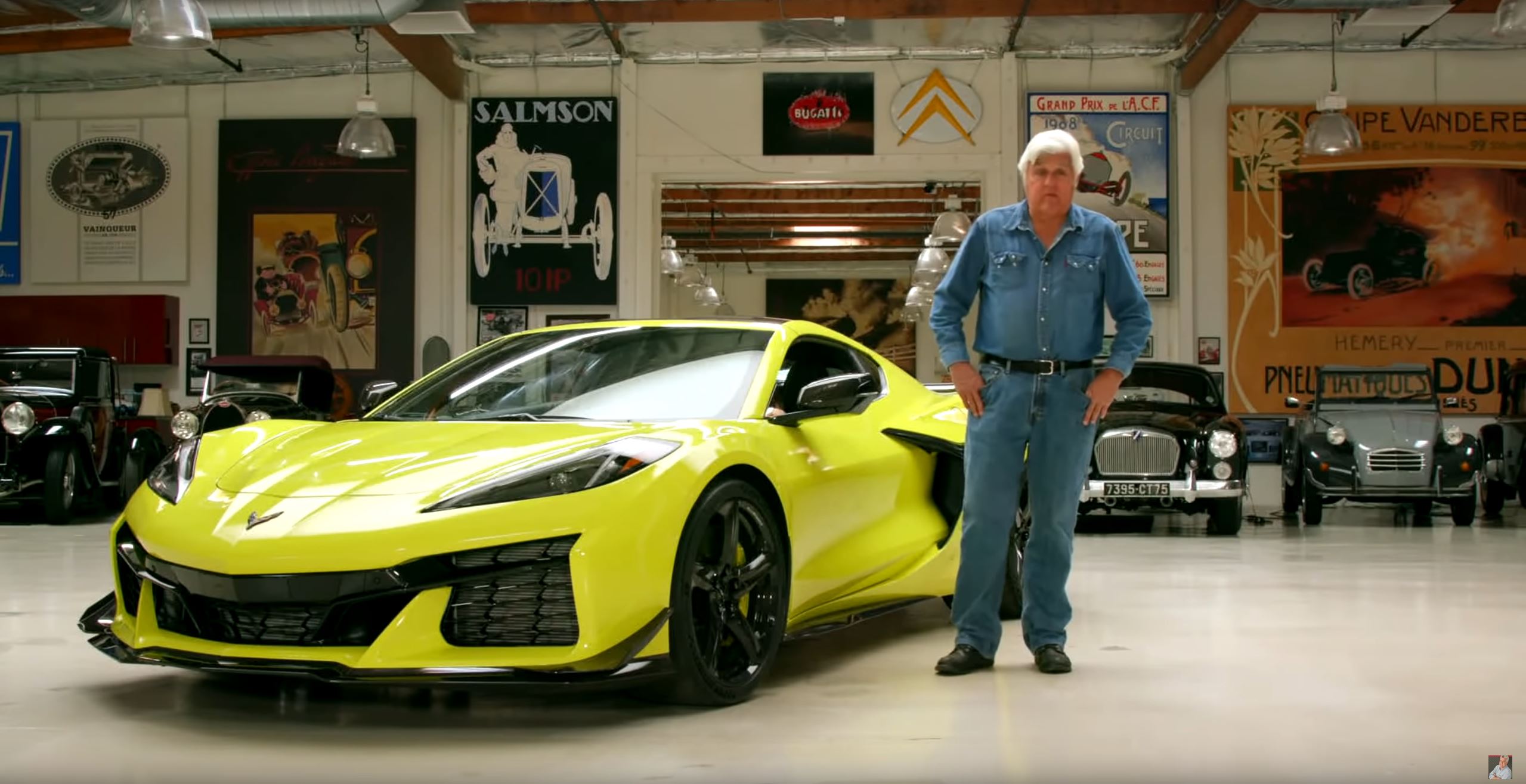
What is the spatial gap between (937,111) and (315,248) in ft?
21.5

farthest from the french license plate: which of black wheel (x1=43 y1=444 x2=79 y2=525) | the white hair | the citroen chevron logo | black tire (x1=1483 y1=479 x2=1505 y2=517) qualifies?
black wheel (x1=43 y1=444 x2=79 y2=525)

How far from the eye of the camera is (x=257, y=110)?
15.4 metres

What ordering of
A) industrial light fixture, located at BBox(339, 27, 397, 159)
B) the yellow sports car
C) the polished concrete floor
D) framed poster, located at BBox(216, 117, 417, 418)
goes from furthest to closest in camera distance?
framed poster, located at BBox(216, 117, 417, 418), industrial light fixture, located at BBox(339, 27, 397, 159), the yellow sports car, the polished concrete floor

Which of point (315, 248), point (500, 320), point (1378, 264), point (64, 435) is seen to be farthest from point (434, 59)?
point (1378, 264)

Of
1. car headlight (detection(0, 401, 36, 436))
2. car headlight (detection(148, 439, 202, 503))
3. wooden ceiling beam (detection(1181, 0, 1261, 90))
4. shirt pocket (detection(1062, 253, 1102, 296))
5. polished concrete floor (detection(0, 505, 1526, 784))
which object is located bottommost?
polished concrete floor (detection(0, 505, 1526, 784))

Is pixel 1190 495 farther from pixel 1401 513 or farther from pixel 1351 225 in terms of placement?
pixel 1351 225

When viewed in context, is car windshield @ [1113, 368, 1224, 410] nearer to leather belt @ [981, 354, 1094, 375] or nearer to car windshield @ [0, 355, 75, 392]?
leather belt @ [981, 354, 1094, 375]

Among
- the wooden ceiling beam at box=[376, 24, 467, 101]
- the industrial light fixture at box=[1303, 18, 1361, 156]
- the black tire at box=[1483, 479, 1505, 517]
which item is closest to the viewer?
the black tire at box=[1483, 479, 1505, 517]

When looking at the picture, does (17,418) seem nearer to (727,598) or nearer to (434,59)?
(434,59)

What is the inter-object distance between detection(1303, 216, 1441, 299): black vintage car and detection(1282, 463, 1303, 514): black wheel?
3636mm

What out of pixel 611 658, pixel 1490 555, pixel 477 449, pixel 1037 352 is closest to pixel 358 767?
pixel 611 658

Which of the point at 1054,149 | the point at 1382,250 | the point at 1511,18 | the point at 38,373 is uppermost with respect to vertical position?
the point at 1511,18

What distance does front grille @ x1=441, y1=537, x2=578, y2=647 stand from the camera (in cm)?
306

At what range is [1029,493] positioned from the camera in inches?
162
